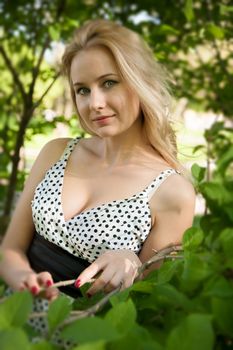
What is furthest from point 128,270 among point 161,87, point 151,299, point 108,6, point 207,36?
point 108,6

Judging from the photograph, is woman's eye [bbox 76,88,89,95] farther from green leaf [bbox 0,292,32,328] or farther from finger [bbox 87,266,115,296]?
green leaf [bbox 0,292,32,328]

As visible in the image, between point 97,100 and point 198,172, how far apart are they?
112 cm

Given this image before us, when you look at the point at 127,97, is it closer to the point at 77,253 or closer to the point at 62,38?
the point at 77,253

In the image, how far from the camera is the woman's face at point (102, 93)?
7.11 feet

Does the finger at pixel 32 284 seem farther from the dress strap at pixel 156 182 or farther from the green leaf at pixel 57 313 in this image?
the dress strap at pixel 156 182

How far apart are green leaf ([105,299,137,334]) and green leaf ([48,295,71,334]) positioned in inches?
2.3

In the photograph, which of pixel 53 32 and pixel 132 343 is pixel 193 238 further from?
pixel 53 32

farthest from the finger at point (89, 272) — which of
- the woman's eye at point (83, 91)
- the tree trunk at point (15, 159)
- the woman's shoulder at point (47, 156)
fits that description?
the tree trunk at point (15, 159)

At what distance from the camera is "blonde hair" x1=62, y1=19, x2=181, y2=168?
2.27m

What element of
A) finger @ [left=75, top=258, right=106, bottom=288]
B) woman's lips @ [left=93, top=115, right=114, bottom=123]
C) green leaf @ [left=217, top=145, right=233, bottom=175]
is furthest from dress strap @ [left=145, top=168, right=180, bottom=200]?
green leaf @ [left=217, top=145, right=233, bottom=175]

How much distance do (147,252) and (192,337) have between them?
57.3 inches

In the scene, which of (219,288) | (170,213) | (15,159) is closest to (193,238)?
(219,288)

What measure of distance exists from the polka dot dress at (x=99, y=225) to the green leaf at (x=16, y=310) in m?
1.39

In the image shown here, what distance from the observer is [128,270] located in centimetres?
142
